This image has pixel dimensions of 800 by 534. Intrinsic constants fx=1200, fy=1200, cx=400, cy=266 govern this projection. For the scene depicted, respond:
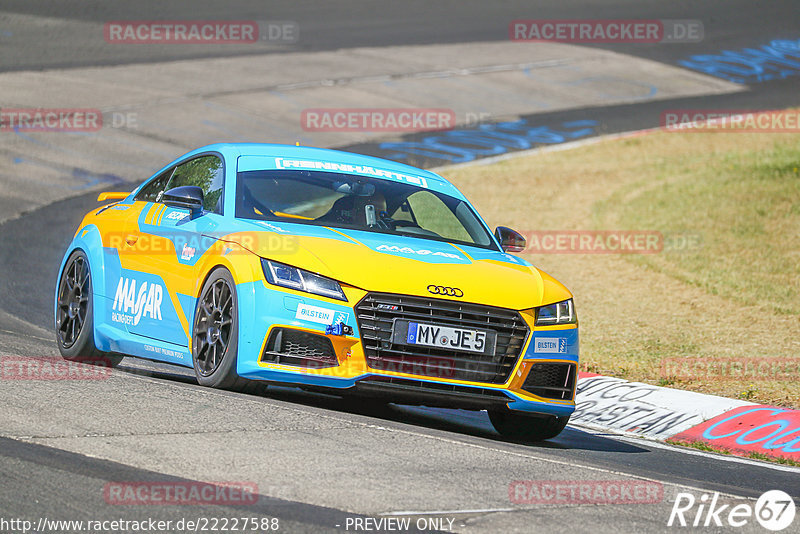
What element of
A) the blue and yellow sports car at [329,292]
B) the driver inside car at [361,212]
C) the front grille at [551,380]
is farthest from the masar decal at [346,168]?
the front grille at [551,380]

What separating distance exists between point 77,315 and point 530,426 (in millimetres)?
3424

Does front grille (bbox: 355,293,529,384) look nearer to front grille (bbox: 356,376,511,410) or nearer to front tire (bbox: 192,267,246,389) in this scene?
front grille (bbox: 356,376,511,410)

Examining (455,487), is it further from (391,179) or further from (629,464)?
(391,179)

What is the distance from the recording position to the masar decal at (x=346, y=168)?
8.24 m

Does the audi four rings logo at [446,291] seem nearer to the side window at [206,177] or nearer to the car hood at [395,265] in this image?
the car hood at [395,265]

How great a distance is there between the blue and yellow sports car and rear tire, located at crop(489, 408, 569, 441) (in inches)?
0.5

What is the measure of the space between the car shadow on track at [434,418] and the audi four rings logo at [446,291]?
1.05 m

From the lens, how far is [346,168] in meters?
8.39

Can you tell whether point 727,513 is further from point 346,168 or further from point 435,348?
point 346,168

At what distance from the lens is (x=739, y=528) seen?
526 cm

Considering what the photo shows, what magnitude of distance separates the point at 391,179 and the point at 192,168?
4.77 feet

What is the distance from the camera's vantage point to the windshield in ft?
25.5

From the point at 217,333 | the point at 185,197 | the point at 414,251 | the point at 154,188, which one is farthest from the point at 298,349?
the point at 154,188

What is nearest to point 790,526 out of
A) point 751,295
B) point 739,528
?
point 739,528
